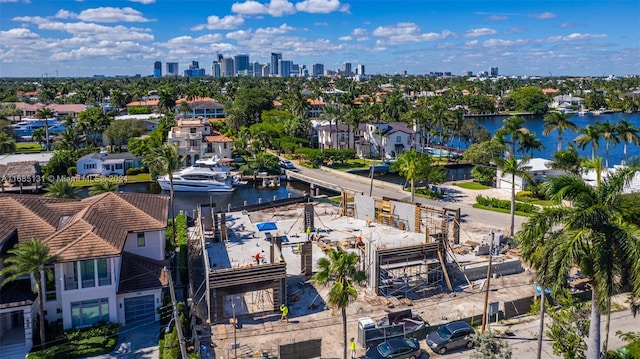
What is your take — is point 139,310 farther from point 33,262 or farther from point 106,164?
point 106,164

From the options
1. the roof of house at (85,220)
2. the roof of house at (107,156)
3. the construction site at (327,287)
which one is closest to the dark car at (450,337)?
the construction site at (327,287)

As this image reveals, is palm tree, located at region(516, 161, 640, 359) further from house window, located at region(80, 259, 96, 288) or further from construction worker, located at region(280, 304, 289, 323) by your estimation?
house window, located at region(80, 259, 96, 288)

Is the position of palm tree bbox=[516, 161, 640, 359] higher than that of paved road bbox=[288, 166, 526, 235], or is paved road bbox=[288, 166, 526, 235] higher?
palm tree bbox=[516, 161, 640, 359]

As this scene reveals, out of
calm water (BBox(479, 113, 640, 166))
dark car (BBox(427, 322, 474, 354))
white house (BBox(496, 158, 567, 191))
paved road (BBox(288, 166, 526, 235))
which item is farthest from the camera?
calm water (BBox(479, 113, 640, 166))

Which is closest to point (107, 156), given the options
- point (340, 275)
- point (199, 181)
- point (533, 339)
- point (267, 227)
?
point (199, 181)

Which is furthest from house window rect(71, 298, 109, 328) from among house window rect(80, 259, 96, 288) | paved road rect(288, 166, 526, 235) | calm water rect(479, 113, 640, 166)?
calm water rect(479, 113, 640, 166)

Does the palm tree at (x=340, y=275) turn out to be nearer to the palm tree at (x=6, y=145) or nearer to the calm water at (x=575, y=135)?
the calm water at (x=575, y=135)
